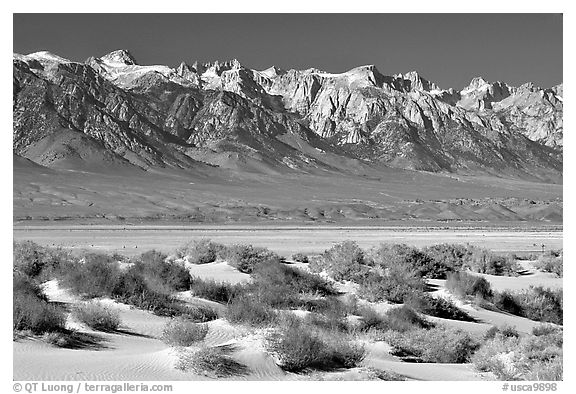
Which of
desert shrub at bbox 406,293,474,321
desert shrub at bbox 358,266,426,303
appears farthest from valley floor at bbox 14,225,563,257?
desert shrub at bbox 406,293,474,321

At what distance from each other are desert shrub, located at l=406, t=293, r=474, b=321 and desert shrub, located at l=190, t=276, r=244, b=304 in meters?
4.55

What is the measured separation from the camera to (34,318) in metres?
12.8

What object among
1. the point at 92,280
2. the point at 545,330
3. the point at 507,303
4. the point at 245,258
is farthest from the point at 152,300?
the point at 507,303

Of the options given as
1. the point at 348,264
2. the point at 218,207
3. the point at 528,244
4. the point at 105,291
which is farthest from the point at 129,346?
the point at 218,207

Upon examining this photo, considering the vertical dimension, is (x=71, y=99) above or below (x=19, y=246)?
above

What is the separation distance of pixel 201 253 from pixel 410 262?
7.96m

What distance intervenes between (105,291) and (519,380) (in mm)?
9793

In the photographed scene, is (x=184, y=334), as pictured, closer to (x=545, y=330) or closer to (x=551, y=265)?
(x=545, y=330)

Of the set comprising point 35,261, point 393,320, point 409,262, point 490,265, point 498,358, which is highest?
point 35,261

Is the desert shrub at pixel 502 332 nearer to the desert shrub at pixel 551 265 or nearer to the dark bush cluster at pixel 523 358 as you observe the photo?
the dark bush cluster at pixel 523 358

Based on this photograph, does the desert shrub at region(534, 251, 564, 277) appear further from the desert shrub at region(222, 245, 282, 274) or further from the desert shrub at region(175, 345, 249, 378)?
the desert shrub at region(175, 345, 249, 378)

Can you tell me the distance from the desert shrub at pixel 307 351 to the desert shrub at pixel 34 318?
410 cm

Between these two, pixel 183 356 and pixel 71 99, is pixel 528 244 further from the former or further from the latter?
pixel 71 99
